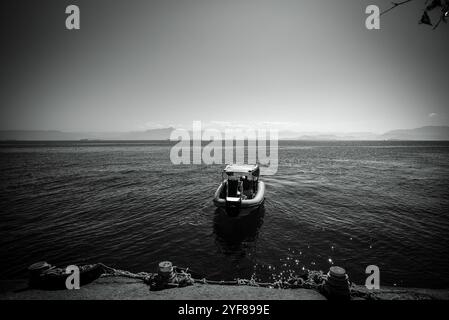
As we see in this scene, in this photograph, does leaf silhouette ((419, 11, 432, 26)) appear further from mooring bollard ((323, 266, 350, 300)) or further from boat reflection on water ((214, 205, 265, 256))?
boat reflection on water ((214, 205, 265, 256))

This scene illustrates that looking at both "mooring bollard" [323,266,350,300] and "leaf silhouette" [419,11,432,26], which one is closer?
"leaf silhouette" [419,11,432,26]

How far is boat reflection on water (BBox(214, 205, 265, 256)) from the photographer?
1036 cm

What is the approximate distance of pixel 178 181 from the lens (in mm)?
26672

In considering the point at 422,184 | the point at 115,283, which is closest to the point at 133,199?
the point at 115,283

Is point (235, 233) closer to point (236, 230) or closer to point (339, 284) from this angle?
point (236, 230)

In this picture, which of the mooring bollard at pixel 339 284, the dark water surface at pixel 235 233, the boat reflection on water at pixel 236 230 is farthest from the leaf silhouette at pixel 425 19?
the boat reflection on water at pixel 236 230

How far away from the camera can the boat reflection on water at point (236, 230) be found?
10359 mm

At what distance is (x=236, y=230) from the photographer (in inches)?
480

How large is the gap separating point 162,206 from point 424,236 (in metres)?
18.2

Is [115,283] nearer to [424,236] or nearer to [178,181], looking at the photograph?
[424,236]

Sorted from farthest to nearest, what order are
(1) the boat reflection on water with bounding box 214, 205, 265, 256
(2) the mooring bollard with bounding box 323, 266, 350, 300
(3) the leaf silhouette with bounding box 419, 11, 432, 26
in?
(1) the boat reflection on water with bounding box 214, 205, 265, 256 → (2) the mooring bollard with bounding box 323, 266, 350, 300 → (3) the leaf silhouette with bounding box 419, 11, 432, 26

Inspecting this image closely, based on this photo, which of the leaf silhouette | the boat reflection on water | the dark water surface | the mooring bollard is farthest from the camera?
the boat reflection on water

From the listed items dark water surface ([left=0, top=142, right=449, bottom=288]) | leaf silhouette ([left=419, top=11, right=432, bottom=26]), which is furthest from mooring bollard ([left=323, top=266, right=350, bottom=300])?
leaf silhouette ([left=419, top=11, right=432, bottom=26])
